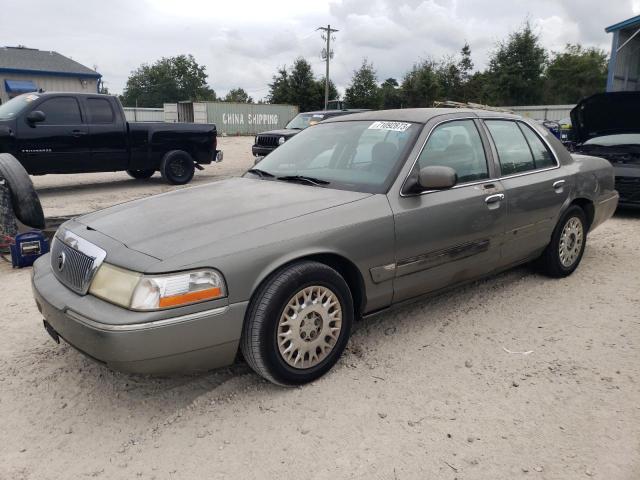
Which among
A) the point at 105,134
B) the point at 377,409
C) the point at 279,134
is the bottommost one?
the point at 377,409

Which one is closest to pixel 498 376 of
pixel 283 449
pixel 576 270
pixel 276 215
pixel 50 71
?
pixel 283 449

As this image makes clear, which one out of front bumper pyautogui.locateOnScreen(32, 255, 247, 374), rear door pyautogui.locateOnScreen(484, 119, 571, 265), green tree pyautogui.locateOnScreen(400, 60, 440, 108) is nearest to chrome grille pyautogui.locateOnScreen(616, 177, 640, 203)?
rear door pyautogui.locateOnScreen(484, 119, 571, 265)

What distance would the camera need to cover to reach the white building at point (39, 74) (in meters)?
37.4

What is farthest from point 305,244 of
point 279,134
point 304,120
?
point 304,120

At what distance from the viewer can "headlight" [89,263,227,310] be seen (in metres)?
2.44

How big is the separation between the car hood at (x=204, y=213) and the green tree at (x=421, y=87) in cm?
4220

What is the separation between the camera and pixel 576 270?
5.15 m

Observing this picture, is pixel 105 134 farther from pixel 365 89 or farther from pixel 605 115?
pixel 365 89

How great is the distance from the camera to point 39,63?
4025 centimetres

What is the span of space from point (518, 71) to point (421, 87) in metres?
8.01

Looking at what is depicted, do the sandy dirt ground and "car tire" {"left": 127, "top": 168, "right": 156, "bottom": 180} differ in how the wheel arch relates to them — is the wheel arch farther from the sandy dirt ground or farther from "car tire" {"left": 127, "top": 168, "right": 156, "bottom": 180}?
"car tire" {"left": 127, "top": 168, "right": 156, "bottom": 180}

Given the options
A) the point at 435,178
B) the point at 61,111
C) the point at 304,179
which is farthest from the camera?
the point at 61,111

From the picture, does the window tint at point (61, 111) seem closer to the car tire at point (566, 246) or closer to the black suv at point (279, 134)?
the black suv at point (279, 134)

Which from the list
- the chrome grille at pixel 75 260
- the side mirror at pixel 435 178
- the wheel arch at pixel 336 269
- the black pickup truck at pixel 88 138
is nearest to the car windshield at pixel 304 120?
the black pickup truck at pixel 88 138
